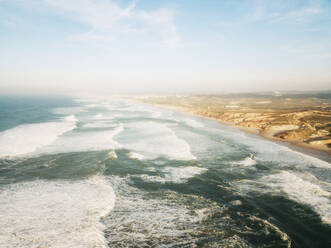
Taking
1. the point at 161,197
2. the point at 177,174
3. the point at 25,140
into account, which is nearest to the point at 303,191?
the point at 177,174

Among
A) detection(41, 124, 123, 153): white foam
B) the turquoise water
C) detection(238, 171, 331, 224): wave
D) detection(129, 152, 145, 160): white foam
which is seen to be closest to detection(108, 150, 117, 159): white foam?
the turquoise water

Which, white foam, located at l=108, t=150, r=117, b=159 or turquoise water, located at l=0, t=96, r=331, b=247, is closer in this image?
turquoise water, located at l=0, t=96, r=331, b=247

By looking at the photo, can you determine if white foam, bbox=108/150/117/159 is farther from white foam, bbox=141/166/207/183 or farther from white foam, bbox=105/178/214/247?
white foam, bbox=105/178/214/247

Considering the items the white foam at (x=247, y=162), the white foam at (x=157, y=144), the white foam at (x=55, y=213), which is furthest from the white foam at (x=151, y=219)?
the white foam at (x=157, y=144)

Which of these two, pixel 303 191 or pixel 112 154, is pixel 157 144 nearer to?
pixel 112 154

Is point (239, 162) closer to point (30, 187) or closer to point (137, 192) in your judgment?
point (137, 192)

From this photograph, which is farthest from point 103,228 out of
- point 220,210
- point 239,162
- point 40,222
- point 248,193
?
point 239,162

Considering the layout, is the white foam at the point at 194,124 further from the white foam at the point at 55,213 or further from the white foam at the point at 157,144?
the white foam at the point at 55,213
